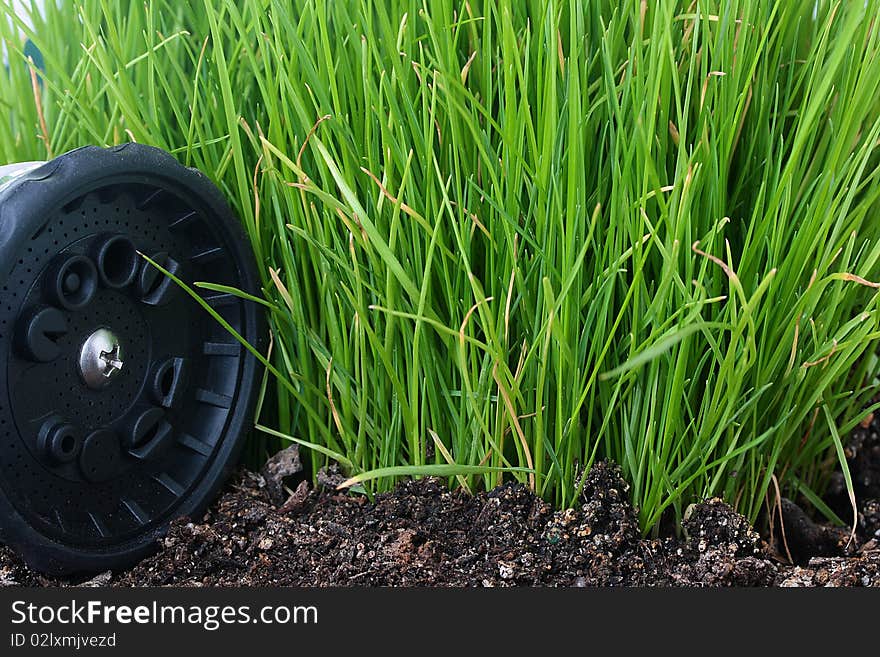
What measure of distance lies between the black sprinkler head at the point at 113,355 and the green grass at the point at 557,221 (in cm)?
7

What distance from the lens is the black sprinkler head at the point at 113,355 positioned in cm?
70

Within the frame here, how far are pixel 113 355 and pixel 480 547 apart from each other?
39cm

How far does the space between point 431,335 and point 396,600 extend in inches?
10.7

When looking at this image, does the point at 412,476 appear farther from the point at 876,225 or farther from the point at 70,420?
the point at 876,225

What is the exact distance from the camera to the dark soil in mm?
751

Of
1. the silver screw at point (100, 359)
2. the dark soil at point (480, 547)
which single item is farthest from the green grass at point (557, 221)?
the silver screw at point (100, 359)

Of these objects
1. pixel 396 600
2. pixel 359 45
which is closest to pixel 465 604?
pixel 396 600

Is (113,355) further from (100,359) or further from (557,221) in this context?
(557,221)

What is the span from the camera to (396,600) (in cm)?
68

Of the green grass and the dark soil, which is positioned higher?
the green grass

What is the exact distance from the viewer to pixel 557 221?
29.4 inches

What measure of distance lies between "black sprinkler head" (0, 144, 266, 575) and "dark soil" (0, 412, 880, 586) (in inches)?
2.2

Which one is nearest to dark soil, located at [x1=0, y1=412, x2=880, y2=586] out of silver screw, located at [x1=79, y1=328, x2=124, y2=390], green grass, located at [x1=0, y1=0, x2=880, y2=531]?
green grass, located at [x1=0, y1=0, x2=880, y2=531]

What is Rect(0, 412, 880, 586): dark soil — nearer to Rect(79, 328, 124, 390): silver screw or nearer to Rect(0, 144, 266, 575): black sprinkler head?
Rect(0, 144, 266, 575): black sprinkler head
